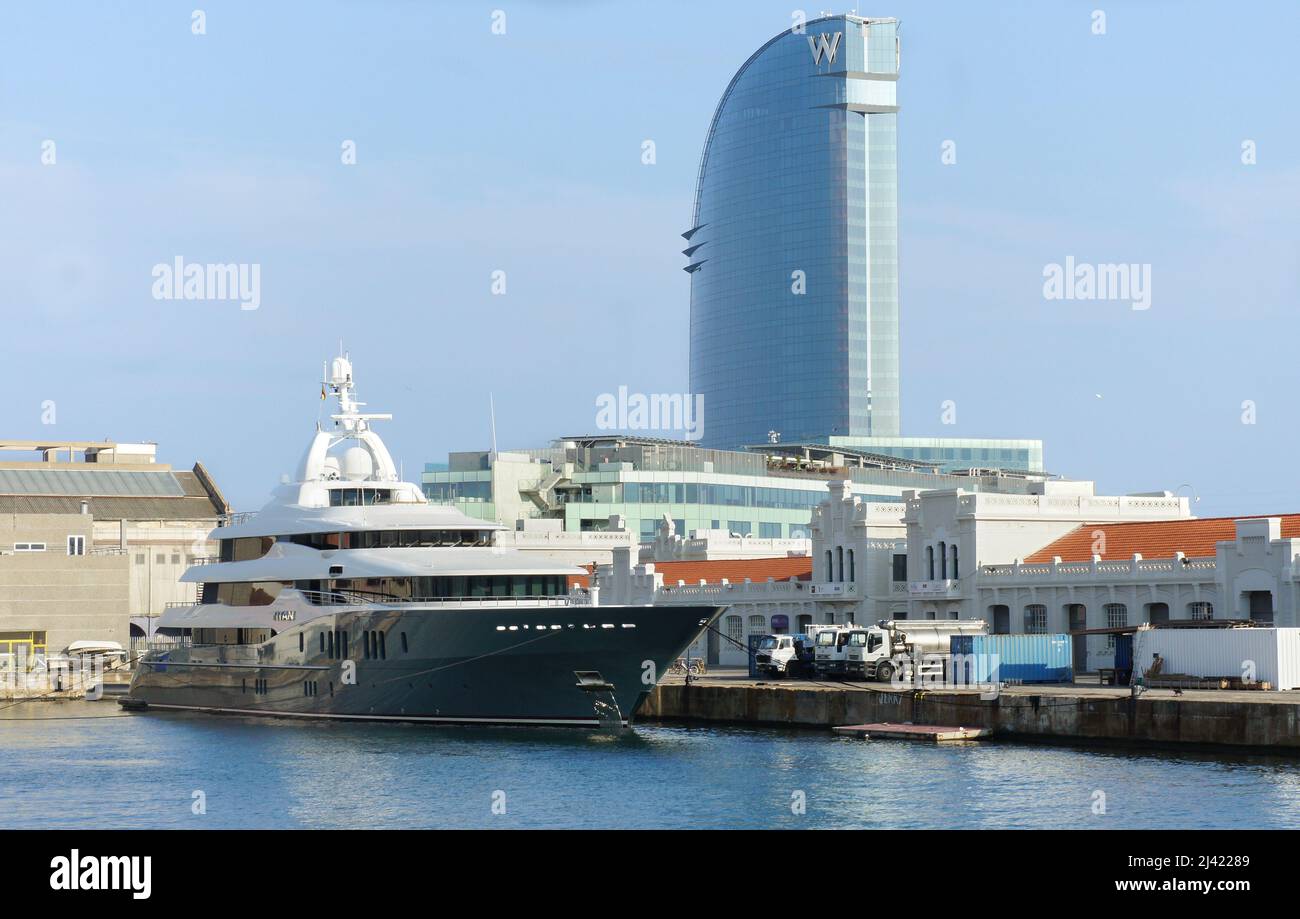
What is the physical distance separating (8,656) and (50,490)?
41607 millimetres

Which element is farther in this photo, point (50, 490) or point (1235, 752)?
point (50, 490)

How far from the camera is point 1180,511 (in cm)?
8138

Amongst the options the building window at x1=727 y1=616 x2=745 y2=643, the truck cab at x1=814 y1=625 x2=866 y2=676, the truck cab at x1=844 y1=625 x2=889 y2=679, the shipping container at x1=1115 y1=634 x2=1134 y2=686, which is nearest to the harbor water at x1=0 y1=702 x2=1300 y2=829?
the truck cab at x1=844 y1=625 x2=889 y2=679

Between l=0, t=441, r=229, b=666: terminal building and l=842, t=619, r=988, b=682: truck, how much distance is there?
146 ft

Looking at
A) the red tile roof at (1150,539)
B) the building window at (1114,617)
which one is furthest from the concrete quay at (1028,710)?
the red tile roof at (1150,539)

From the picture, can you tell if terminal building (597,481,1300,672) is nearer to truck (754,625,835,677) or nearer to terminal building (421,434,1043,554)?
truck (754,625,835,677)

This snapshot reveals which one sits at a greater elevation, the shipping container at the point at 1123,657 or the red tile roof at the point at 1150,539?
the red tile roof at the point at 1150,539

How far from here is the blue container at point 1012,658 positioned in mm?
60625

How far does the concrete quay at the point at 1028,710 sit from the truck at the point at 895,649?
1.21 m

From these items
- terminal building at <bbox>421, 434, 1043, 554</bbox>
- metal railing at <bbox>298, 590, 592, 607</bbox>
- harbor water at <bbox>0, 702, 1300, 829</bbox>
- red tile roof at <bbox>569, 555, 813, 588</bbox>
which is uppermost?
terminal building at <bbox>421, 434, 1043, 554</bbox>

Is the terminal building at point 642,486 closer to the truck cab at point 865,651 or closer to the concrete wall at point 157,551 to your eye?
the concrete wall at point 157,551

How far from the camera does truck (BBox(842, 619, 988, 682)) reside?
64125 mm
